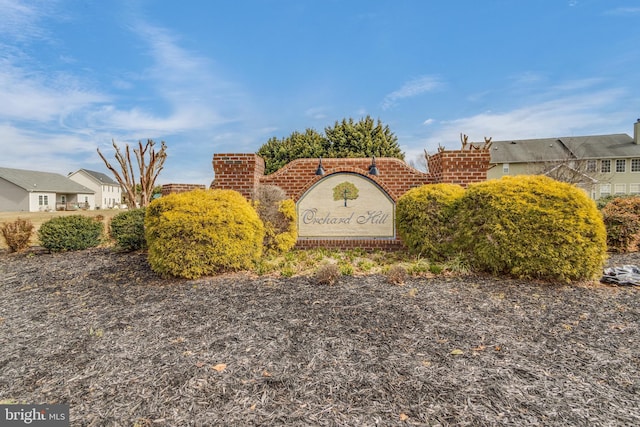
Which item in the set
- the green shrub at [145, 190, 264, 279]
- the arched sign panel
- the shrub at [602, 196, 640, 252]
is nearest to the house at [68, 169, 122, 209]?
the arched sign panel

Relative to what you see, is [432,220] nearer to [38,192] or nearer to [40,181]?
[38,192]

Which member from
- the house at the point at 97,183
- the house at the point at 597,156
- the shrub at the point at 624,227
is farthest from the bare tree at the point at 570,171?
the house at the point at 97,183

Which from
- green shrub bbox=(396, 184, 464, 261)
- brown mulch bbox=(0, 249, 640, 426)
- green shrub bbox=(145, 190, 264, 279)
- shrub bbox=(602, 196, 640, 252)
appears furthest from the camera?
shrub bbox=(602, 196, 640, 252)

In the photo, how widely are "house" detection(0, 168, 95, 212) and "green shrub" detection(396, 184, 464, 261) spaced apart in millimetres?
47242

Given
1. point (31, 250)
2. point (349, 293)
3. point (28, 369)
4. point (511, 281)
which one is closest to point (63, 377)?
point (28, 369)

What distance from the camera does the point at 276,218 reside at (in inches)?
281

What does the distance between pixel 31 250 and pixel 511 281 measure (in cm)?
1188

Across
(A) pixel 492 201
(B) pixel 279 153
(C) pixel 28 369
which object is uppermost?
(B) pixel 279 153

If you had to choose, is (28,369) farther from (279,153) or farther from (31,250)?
(279,153)

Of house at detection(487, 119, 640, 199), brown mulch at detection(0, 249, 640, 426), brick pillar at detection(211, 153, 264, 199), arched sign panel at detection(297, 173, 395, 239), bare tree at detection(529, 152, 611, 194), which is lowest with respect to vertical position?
brown mulch at detection(0, 249, 640, 426)

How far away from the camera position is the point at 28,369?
2789 mm

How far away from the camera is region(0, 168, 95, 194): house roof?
37.7m

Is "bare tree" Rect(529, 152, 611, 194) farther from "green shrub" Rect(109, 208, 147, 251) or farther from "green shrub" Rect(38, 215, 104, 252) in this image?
"green shrub" Rect(38, 215, 104, 252)

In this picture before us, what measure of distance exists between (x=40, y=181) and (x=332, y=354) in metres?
52.9
